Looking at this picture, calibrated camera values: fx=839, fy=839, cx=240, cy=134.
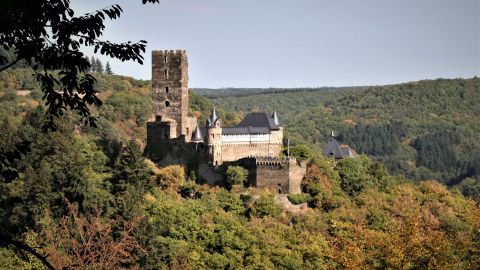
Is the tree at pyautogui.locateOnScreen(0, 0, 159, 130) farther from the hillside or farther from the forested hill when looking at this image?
the forested hill

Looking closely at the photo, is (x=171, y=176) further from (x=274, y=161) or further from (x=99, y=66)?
(x=99, y=66)

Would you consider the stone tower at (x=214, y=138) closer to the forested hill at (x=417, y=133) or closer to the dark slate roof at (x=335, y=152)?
the dark slate roof at (x=335, y=152)

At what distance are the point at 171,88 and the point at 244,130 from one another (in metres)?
6.01

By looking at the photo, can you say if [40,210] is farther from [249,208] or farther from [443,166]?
[443,166]

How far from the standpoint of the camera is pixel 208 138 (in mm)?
51375

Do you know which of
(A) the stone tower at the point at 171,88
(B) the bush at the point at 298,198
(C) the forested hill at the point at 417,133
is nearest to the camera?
(B) the bush at the point at 298,198

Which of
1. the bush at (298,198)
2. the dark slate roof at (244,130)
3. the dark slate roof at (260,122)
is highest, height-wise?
the dark slate roof at (260,122)

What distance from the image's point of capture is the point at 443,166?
15825cm

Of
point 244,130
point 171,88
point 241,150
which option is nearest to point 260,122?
point 244,130

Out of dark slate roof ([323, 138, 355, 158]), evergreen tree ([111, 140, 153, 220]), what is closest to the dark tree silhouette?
evergreen tree ([111, 140, 153, 220])

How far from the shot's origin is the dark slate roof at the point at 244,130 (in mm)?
52469

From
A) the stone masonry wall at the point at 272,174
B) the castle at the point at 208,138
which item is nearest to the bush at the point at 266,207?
the stone masonry wall at the point at 272,174

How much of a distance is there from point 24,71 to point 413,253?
96.7 m

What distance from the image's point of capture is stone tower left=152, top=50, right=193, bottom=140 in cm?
5431
